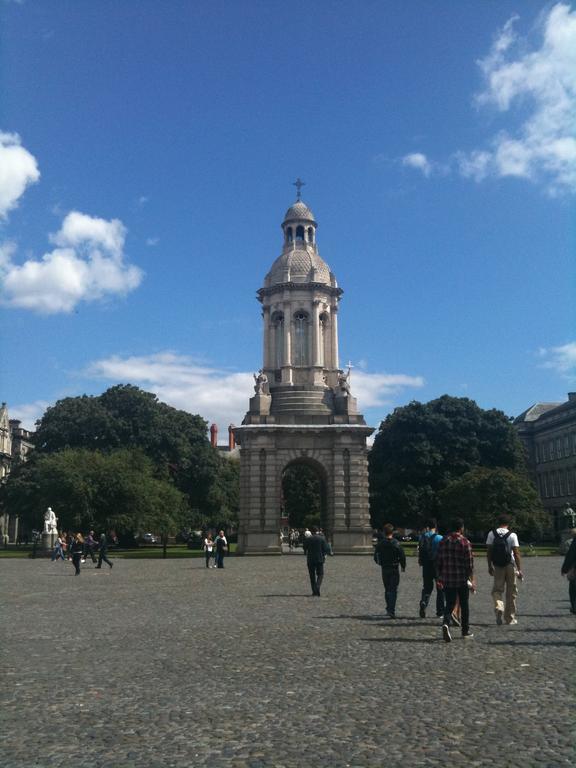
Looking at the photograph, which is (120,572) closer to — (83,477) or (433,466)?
(83,477)

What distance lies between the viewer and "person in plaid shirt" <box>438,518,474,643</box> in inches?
533

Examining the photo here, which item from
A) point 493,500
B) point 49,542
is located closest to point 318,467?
point 493,500

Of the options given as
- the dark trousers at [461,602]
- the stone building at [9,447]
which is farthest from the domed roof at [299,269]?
the dark trousers at [461,602]

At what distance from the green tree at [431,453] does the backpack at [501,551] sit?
165 ft

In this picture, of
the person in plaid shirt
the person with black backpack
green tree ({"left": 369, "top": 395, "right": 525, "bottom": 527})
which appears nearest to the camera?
the person in plaid shirt

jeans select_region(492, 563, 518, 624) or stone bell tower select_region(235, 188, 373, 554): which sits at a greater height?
stone bell tower select_region(235, 188, 373, 554)

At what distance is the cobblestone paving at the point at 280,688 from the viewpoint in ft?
23.1

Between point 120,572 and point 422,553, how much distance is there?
20.3 meters

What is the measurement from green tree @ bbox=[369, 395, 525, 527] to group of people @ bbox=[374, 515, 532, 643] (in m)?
49.5

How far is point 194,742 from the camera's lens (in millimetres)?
7305

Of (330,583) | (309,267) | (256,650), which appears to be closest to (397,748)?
(256,650)

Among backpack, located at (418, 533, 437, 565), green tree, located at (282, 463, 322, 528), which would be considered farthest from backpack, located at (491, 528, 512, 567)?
green tree, located at (282, 463, 322, 528)

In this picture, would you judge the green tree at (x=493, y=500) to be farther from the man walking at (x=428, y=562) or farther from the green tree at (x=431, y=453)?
the man walking at (x=428, y=562)

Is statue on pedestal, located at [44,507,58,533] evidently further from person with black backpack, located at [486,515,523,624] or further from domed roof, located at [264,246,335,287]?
person with black backpack, located at [486,515,523,624]
